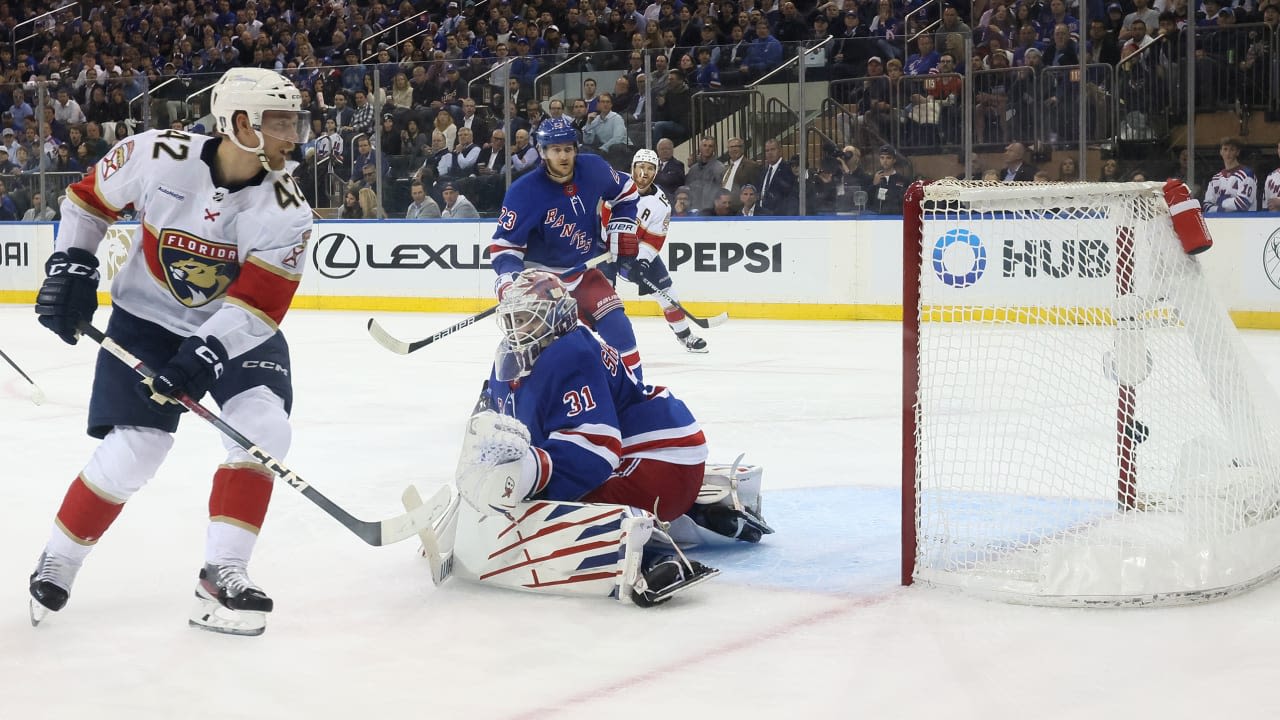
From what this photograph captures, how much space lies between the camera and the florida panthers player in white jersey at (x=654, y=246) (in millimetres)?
7711

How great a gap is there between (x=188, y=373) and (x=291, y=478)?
277 millimetres

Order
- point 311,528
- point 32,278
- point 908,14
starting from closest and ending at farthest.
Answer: point 311,528 < point 908,14 < point 32,278

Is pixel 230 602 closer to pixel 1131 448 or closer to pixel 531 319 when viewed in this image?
pixel 531 319

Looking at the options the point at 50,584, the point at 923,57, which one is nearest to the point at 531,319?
the point at 50,584

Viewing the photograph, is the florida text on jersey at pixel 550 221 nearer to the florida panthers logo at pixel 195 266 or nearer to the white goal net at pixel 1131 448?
the white goal net at pixel 1131 448

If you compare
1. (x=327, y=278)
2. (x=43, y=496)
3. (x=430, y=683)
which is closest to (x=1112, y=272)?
(x=430, y=683)

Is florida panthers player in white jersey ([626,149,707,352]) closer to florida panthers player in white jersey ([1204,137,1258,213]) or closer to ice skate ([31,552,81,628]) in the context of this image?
florida panthers player in white jersey ([1204,137,1258,213])

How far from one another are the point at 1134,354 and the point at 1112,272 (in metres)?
0.22

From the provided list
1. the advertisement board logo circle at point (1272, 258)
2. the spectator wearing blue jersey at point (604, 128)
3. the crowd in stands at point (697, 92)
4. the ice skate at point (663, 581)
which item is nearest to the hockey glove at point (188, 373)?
the ice skate at point (663, 581)

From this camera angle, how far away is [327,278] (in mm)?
11352

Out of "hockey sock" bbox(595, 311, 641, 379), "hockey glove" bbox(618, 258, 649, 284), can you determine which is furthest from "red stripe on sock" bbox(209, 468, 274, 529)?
"hockey glove" bbox(618, 258, 649, 284)

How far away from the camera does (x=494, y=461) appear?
265cm

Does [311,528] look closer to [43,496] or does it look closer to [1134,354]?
[43,496]

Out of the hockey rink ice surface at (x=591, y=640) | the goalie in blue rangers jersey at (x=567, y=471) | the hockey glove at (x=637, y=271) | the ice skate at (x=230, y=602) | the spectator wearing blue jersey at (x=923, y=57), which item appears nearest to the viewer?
the hockey rink ice surface at (x=591, y=640)
